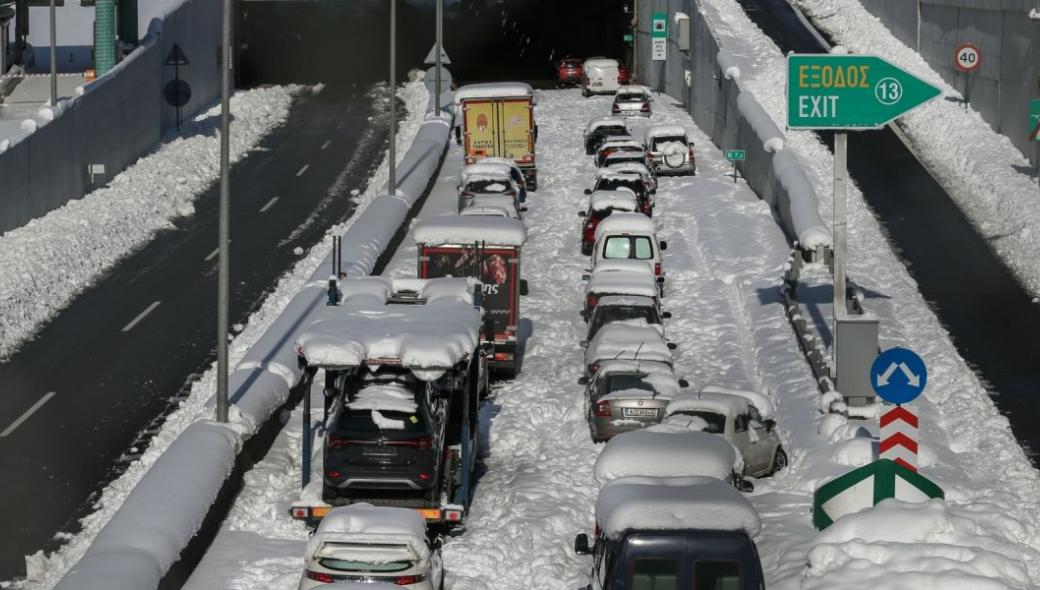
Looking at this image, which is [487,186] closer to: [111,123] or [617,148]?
[617,148]

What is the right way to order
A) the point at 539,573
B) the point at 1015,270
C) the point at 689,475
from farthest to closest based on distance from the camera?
the point at 1015,270 → the point at 539,573 → the point at 689,475

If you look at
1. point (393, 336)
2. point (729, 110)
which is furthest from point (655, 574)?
point (729, 110)

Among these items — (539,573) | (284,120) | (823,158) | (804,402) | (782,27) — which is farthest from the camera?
(782,27)

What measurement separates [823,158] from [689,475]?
34684 millimetres

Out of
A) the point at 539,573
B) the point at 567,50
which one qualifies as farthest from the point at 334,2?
the point at 539,573

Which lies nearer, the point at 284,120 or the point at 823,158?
the point at 823,158

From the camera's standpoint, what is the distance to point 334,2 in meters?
102

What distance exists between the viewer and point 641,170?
48.2 m

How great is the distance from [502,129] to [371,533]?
3482cm

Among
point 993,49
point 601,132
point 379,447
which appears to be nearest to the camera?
point 379,447

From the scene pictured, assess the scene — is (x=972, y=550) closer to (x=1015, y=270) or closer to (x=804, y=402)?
(x=804, y=402)

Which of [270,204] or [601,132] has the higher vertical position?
[601,132]

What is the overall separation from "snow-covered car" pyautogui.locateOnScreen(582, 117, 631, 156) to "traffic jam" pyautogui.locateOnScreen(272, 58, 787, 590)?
1959cm

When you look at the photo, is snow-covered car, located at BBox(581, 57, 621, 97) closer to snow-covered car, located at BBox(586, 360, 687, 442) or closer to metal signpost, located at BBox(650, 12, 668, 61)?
metal signpost, located at BBox(650, 12, 668, 61)
